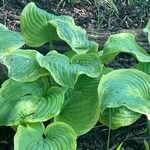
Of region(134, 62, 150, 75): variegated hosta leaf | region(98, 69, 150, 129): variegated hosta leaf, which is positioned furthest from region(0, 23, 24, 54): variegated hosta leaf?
region(134, 62, 150, 75): variegated hosta leaf

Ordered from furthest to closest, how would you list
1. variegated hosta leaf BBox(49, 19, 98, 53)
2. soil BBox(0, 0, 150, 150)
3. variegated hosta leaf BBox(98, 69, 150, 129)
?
soil BBox(0, 0, 150, 150) < variegated hosta leaf BBox(49, 19, 98, 53) < variegated hosta leaf BBox(98, 69, 150, 129)

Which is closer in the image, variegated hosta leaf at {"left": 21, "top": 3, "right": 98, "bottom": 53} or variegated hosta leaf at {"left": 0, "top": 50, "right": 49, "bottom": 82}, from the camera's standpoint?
variegated hosta leaf at {"left": 0, "top": 50, "right": 49, "bottom": 82}

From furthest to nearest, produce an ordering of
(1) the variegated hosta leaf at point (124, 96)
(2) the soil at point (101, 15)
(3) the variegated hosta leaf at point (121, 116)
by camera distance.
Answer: (2) the soil at point (101, 15) → (3) the variegated hosta leaf at point (121, 116) → (1) the variegated hosta leaf at point (124, 96)

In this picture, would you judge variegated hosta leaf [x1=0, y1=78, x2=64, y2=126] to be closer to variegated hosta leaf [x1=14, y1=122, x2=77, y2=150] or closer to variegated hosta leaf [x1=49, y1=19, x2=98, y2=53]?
variegated hosta leaf [x1=14, y1=122, x2=77, y2=150]

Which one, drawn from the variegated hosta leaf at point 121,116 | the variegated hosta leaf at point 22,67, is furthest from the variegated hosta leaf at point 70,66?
the variegated hosta leaf at point 121,116

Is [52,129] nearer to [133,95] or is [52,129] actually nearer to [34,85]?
[34,85]

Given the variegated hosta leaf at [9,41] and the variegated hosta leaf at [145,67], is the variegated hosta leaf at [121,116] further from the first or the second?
the variegated hosta leaf at [9,41]
